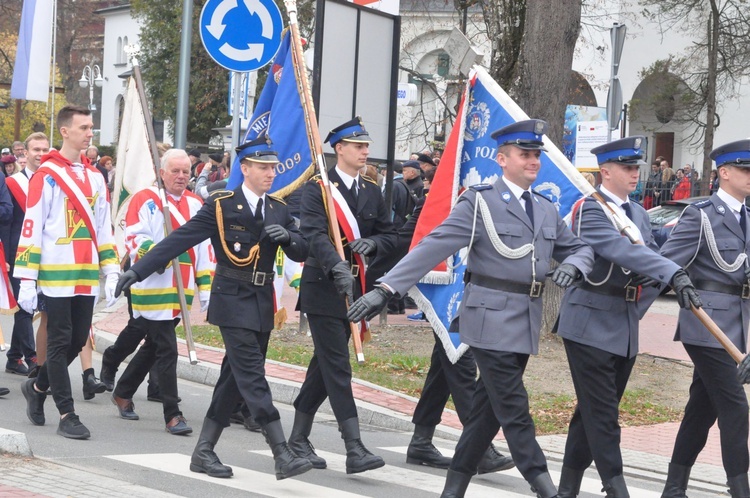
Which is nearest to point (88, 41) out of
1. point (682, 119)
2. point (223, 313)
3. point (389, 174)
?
point (682, 119)

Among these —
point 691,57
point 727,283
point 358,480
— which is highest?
point 691,57

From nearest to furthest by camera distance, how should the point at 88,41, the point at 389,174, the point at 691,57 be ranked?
1. the point at 389,174
2. the point at 691,57
3. the point at 88,41

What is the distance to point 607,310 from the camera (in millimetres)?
6480

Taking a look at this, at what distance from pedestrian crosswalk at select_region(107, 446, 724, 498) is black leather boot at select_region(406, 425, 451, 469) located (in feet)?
0.34

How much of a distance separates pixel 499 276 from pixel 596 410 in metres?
0.87

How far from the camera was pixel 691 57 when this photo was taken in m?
38.7

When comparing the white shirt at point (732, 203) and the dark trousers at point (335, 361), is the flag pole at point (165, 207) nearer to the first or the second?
the dark trousers at point (335, 361)

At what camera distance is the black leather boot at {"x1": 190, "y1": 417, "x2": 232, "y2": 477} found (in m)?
7.08

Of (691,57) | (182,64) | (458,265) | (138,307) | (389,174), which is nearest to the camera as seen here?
(458,265)

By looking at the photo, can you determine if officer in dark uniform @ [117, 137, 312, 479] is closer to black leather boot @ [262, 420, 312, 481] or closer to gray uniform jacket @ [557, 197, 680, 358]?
black leather boot @ [262, 420, 312, 481]

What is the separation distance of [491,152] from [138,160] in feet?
9.33

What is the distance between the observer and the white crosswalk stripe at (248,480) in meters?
6.82

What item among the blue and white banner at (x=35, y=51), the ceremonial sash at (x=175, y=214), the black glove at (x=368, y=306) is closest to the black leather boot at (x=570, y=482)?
the black glove at (x=368, y=306)

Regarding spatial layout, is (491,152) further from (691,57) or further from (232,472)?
(691,57)
